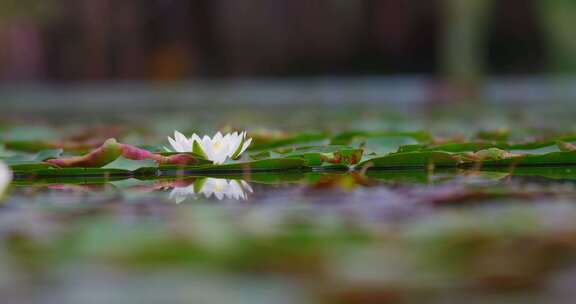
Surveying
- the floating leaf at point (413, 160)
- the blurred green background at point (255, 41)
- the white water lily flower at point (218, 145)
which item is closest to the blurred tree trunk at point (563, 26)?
the blurred green background at point (255, 41)

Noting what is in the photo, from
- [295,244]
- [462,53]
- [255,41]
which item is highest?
[255,41]

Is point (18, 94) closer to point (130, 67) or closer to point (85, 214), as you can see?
point (130, 67)

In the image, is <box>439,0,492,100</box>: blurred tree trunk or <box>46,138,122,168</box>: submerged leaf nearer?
<box>46,138,122,168</box>: submerged leaf

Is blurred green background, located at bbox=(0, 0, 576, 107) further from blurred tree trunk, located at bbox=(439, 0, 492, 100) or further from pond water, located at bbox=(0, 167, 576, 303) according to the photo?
pond water, located at bbox=(0, 167, 576, 303)

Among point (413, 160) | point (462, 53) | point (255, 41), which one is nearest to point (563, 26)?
point (462, 53)

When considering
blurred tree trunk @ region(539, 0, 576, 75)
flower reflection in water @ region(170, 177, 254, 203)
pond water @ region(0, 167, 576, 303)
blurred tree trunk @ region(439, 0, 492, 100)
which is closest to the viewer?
pond water @ region(0, 167, 576, 303)

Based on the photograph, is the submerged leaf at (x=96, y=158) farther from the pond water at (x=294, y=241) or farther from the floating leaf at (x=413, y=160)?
the floating leaf at (x=413, y=160)

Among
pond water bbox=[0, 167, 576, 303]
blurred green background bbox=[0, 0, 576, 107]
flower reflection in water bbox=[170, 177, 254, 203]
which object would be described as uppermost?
blurred green background bbox=[0, 0, 576, 107]

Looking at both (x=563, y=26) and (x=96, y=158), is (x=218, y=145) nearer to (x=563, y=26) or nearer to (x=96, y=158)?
(x=96, y=158)

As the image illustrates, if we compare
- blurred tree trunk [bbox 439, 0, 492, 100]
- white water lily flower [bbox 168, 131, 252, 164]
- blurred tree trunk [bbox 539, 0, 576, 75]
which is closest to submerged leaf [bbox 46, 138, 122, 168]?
white water lily flower [bbox 168, 131, 252, 164]
